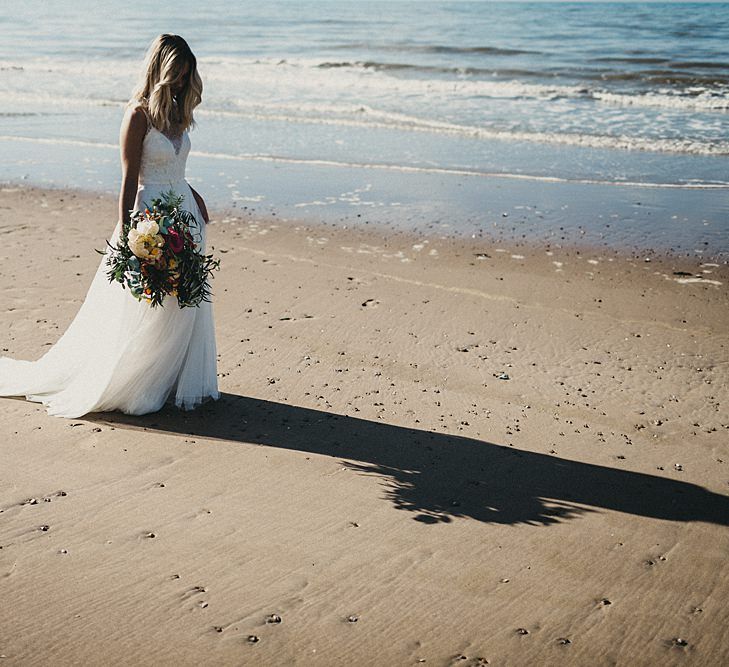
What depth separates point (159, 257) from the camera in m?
4.97

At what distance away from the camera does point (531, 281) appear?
8586 mm

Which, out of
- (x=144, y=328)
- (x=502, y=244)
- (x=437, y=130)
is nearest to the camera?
(x=144, y=328)

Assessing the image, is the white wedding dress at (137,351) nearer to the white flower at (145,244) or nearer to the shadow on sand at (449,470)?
the shadow on sand at (449,470)

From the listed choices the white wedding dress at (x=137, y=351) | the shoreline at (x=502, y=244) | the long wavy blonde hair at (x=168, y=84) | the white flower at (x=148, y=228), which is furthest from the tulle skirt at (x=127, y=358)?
the shoreline at (x=502, y=244)

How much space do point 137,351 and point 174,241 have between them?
0.80 m

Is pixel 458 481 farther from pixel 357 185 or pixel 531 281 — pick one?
pixel 357 185

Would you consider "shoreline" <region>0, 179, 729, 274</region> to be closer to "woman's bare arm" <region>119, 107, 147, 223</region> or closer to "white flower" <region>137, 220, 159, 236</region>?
"woman's bare arm" <region>119, 107, 147, 223</region>

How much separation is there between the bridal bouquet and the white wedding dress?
0.64ft

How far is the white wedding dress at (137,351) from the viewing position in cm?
532

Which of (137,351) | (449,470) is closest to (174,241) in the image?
(137,351)

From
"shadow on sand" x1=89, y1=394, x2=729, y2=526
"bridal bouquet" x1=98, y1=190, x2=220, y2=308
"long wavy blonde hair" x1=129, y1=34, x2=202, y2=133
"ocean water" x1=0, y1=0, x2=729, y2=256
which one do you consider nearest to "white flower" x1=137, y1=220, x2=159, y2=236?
"bridal bouquet" x1=98, y1=190, x2=220, y2=308

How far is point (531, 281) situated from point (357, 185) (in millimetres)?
4659

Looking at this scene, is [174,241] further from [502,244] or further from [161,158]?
[502,244]

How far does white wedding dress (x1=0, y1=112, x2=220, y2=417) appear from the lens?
532 cm
